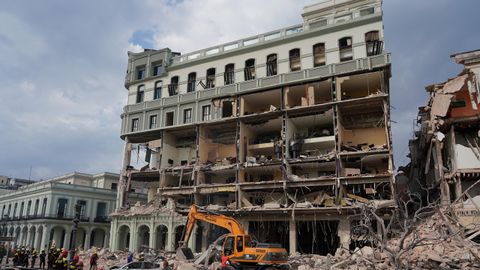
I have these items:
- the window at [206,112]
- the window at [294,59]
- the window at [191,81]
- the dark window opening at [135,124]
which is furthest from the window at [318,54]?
the dark window opening at [135,124]

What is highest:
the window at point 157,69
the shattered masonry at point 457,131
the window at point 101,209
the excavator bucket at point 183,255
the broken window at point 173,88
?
the window at point 157,69

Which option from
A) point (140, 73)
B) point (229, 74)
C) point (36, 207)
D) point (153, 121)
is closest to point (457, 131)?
point (229, 74)

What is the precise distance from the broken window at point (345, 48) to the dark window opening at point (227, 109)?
1114 cm

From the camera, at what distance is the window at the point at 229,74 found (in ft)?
124

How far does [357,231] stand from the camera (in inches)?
1099

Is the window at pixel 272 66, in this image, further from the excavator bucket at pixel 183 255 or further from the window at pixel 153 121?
the excavator bucket at pixel 183 255

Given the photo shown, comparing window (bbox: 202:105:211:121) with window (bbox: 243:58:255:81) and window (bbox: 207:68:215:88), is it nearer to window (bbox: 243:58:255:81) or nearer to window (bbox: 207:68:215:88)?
window (bbox: 207:68:215:88)

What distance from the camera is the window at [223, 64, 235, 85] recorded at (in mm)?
37844

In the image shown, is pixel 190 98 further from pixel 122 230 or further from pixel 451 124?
pixel 451 124

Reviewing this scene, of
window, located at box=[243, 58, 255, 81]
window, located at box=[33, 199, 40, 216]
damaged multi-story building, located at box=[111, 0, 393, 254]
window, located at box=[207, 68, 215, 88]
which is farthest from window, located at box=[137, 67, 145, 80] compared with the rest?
window, located at box=[33, 199, 40, 216]

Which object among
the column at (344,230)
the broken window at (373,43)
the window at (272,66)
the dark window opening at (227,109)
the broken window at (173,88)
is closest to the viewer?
the column at (344,230)

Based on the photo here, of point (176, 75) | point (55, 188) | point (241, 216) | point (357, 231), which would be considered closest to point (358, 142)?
point (357, 231)

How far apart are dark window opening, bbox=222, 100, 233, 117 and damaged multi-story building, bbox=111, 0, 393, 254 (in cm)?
14

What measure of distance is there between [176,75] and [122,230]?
17.3 m
